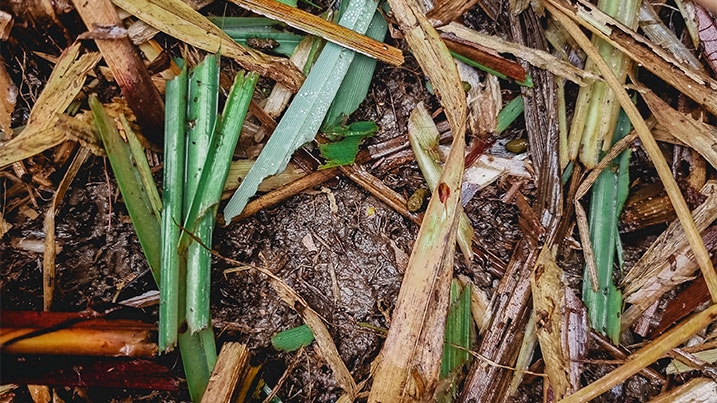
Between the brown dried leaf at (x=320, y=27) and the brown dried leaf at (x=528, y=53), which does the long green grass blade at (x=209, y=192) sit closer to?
the brown dried leaf at (x=320, y=27)

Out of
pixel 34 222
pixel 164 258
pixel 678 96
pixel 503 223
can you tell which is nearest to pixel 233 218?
pixel 164 258

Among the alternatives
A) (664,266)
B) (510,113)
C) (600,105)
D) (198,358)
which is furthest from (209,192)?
(664,266)

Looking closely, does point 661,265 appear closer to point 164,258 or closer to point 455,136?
point 455,136

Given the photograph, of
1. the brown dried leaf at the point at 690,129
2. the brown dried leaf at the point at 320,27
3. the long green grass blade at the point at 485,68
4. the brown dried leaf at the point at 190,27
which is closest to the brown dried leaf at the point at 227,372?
the brown dried leaf at the point at 190,27

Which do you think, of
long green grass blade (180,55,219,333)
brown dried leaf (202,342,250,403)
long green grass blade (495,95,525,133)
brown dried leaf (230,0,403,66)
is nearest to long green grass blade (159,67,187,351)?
long green grass blade (180,55,219,333)

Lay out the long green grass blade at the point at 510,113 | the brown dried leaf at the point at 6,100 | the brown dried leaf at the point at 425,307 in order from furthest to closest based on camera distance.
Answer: the long green grass blade at the point at 510,113, the brown dried leaf at the point at 6,100, the brown dried leaf at the point at 425,307
